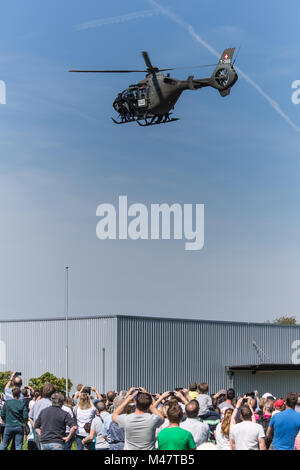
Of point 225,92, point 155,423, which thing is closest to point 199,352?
point 225,92

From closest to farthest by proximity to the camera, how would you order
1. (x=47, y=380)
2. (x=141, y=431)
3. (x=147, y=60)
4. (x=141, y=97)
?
(x=141, y=431) < (x=147, y=60) < (x=141, y=97) < (x=47, y=380)

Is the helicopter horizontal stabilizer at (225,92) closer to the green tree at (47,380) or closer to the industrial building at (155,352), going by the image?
the industrial building at (155,352)

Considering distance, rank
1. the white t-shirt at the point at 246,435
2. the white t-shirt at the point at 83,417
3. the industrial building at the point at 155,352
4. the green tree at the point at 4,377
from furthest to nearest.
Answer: the green tree at the point at 4,377, the industrial building at the point at 155,352, the white t-shirt at the point at 83,417, the white t-shirt at the point at 246,435

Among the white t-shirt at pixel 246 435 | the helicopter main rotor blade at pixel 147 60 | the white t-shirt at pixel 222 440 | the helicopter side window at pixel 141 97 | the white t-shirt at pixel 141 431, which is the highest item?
the helicopter main rotor blade at pixel 147 60

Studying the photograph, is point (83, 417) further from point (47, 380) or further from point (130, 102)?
point (47, 380)

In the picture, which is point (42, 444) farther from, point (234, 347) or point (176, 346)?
point (234, 347)

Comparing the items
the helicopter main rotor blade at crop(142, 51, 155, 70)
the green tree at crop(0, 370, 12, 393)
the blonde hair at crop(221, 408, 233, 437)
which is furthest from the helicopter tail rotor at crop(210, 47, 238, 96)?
the green tree at crop(0, 370, 12, 393)

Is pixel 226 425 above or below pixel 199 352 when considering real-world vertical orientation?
below

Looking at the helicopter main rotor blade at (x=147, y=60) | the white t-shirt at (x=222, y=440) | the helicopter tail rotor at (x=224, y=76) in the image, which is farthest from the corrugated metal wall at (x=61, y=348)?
the white t-shirt at (x=222, y=440)

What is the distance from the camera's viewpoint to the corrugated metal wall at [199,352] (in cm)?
4334

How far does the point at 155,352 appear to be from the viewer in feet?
145

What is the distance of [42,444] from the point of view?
1276cm

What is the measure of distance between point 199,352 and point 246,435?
3574cm

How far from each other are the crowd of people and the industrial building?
82.3 feet
